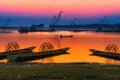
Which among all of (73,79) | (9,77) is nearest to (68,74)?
(73,79)

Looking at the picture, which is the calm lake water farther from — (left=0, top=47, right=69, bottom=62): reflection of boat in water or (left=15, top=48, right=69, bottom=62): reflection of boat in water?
(left=0, top=47, right=69, bottom=62): reflection of boat in water

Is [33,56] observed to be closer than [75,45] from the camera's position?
Yes

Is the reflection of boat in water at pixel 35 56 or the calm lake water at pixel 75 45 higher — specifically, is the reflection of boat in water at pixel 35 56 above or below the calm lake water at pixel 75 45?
above

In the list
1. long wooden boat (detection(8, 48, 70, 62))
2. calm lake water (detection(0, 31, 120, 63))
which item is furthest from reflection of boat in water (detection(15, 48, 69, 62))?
calm lake water (detection(0, 31, 120, 63))

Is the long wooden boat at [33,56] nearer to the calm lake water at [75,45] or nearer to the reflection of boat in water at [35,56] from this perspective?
the reflection of boat in water at [35,56]

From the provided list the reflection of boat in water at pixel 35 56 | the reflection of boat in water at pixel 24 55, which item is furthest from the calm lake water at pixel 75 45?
the reflection of boat in water at pixel 24 55

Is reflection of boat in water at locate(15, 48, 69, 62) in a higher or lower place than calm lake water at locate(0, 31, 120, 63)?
higher

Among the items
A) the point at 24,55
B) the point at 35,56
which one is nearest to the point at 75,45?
the point at 35,56

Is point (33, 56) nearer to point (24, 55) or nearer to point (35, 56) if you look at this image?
point (35, 56)

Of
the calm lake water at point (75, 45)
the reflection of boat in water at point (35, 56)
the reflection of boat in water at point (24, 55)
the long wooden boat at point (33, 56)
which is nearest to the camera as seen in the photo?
the reflection of boat in water at point (24, 55)

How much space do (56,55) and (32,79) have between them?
40597 mm

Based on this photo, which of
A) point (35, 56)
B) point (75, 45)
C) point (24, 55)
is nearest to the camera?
point (24, 55)

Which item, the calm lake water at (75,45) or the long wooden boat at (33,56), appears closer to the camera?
the long wooden boat at (33,56)

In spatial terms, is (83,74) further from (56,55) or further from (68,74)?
(56,55)
